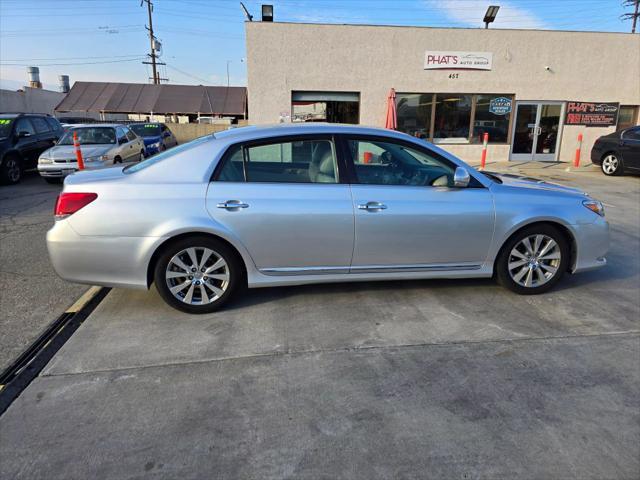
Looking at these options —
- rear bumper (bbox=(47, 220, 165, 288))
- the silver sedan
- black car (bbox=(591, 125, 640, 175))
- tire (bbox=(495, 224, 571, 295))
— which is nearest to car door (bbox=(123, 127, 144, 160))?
the silver sedan

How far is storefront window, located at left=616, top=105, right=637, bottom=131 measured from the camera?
15898 mm

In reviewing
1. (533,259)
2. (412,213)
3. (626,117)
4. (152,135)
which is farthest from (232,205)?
(626,117)

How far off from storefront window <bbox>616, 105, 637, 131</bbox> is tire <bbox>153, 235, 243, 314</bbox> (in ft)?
57.3

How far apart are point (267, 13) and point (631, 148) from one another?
11.6 metres

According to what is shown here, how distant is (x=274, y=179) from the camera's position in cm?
372

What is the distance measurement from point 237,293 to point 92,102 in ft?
107

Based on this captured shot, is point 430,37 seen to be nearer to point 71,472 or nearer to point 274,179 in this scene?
point 274,179

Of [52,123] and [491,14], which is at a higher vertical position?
[491,14]

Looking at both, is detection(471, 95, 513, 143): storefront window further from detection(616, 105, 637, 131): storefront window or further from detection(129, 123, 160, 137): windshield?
detection(129, 123, 160, 137): windshield

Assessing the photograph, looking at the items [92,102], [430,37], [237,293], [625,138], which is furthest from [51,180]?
[92,102]

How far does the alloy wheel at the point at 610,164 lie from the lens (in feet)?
41.0

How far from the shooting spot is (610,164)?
1269 cm

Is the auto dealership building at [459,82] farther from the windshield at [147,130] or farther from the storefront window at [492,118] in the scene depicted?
the windshield at [147,130]

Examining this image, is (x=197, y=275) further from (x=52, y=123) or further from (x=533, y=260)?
(x=52, y=123)
